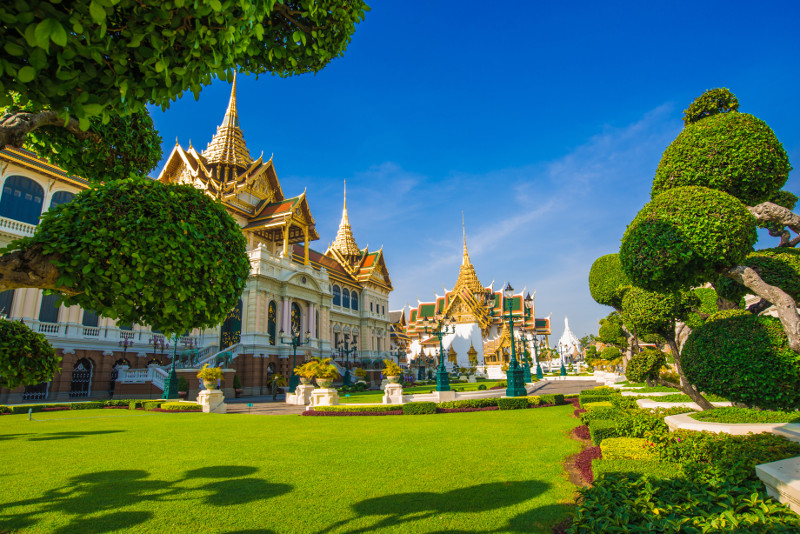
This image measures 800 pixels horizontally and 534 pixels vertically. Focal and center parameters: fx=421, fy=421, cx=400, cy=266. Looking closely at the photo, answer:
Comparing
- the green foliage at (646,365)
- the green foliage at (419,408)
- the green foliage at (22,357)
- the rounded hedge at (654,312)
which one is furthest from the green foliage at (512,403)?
the green foliage at (22,357)

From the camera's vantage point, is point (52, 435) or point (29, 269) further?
point (52, 435)

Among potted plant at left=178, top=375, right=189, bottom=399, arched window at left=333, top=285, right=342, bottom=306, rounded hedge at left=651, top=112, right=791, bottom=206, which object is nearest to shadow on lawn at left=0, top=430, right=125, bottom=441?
potted plant at left=178, top=375, right=189, bottom=399

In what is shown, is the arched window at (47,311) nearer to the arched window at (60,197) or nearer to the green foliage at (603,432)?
the arched window at (60,197)

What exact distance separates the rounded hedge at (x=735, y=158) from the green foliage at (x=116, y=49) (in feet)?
29.5

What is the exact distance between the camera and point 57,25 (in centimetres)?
203

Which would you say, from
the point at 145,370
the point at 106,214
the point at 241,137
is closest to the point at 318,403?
the point at 145,370

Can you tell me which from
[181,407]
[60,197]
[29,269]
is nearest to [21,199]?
[60,197]

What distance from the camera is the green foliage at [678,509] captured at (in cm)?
346

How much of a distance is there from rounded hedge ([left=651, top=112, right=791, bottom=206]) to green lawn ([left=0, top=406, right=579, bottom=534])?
6.20m

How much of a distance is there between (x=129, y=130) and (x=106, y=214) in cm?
211

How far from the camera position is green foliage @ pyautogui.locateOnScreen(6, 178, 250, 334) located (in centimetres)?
332

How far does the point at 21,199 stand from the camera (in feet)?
73.3

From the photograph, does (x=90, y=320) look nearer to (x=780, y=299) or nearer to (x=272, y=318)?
(x=272, y=318)

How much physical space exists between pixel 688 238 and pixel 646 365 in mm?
5215
